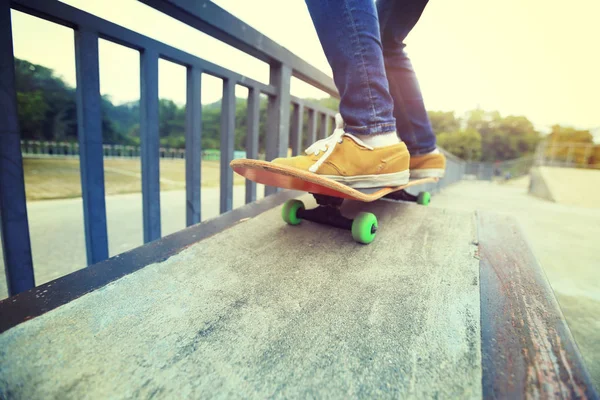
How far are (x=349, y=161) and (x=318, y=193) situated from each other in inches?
8.3

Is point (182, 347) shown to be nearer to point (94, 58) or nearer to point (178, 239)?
point (178, 239)

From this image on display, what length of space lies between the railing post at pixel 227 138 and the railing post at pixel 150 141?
1.58 ft

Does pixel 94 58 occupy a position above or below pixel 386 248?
above

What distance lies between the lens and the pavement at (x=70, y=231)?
1.80 m

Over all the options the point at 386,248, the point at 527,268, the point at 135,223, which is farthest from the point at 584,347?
the point at 135,223

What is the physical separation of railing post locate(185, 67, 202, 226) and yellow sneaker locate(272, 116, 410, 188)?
0.68 meters

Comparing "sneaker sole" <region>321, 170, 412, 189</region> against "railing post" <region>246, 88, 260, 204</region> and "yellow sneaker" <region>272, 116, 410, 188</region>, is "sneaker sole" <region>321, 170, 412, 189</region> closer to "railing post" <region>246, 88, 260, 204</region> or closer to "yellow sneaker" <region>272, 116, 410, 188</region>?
"yellow sneaker" <region>272, 116, 410, 188</region>

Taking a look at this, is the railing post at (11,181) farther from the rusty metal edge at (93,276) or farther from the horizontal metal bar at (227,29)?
the horizontal metal bar at (227,29)

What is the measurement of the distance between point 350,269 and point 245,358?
0.47m

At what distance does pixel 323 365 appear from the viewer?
0.55 meters

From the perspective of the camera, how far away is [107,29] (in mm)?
1107

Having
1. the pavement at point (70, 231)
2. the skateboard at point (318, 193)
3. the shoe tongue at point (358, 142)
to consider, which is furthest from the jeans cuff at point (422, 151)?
the pavement at point (70, 231)

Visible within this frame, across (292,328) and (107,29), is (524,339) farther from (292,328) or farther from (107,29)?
(107,29)

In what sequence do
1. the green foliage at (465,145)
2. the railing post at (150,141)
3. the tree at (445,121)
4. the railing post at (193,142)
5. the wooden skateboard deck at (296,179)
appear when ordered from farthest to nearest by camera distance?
1. the tree at (445,121)
2. the green foliage at (465,145)
3. the railing post at (193,142)
4. the railing post at (150,141)
5. the wooden skateboard deck at (296,179)
